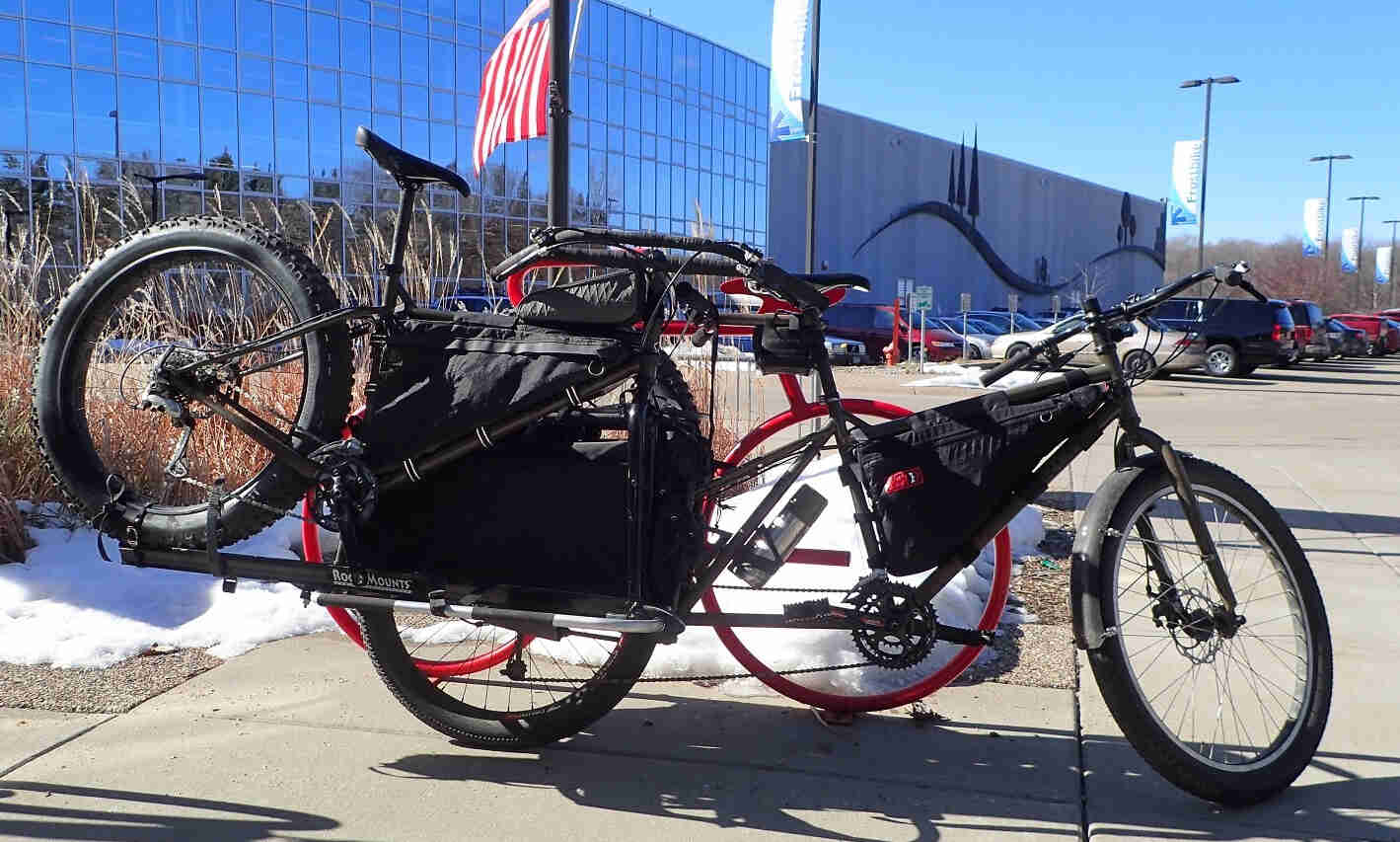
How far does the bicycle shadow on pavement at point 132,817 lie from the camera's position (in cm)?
267

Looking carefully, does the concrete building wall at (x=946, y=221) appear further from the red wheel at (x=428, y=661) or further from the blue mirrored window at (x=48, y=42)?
the red wheel at (x=428, y=661)

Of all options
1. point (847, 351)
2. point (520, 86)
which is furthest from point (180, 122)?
point (520, 86)

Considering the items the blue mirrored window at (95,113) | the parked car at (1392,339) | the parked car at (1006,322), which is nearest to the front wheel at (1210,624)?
the blue mirrored window at (95,113)

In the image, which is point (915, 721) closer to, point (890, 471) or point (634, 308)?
point (890, 471)

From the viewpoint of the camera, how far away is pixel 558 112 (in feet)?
19.3

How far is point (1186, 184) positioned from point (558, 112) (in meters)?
34.5

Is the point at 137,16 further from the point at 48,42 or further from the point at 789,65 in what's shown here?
the point at 789,65

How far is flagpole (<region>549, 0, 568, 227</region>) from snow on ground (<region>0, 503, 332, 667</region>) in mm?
2269

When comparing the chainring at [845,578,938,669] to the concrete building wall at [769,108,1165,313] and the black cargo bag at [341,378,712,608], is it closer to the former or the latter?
the black cargo bag at [341,378,712,608]

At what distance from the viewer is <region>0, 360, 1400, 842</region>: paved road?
2.77 meters

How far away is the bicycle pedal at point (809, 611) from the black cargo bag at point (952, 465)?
198mm

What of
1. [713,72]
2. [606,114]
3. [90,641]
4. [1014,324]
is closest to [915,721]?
[90,641]

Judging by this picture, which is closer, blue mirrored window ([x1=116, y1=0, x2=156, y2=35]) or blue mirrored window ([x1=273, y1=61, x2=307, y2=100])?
blue mirrored window ([x1=116, y1=0, x2=156, y2=35])

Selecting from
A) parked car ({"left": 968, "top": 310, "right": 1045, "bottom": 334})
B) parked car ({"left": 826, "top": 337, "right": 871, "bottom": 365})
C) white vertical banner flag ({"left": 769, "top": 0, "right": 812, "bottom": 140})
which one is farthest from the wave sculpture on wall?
white vertical banner flag ({"left": 769, "top": 0, "right": 812, "bottom": 140})
